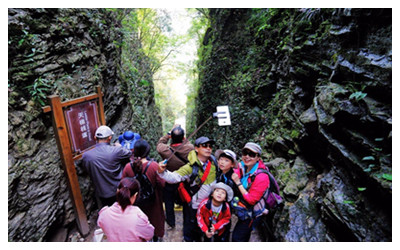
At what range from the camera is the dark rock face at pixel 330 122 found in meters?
2.68

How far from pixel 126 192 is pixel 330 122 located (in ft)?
11.6

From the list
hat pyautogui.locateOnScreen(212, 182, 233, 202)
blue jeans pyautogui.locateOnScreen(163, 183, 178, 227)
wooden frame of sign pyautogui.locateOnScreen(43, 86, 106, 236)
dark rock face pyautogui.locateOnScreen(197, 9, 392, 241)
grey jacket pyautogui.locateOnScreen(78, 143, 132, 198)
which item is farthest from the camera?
blue jeans pyautogui.locateOnScreen(163, 183, 178, 227)

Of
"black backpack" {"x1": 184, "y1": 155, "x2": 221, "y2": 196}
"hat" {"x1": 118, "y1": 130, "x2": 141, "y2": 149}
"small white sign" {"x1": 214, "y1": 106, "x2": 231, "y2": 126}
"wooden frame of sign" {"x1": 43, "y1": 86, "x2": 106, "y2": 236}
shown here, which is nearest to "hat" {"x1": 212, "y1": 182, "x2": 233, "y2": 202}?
"black backpack" {"x1": 184, "y1": 155, "x2": 221, "y2": 196}

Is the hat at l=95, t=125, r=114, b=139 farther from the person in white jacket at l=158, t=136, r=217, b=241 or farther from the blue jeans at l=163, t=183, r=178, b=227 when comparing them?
the person in white jacket at l=158, t=136, r=217, b=241

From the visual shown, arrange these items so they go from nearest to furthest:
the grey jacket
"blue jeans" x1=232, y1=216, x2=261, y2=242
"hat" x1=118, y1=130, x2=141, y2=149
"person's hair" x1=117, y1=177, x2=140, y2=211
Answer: "person's hair" x1=117, y1=177, x2=140, y2=211 < "blue jeans" x1=232, y1=216, x2=261, y2=242 < the grey jacket < "hat" x1=118, y1=130, x2=141, y2=149

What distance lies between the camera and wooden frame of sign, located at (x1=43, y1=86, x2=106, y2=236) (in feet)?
11.5

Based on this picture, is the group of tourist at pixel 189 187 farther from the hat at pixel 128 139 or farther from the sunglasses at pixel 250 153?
the hat at pixel 128 139

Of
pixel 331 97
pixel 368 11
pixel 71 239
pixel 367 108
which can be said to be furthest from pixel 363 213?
pixel 71 239

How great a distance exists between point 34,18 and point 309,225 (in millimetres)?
6839

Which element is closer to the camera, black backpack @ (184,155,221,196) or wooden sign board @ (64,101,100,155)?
black backpack @ (184,155,221,196)

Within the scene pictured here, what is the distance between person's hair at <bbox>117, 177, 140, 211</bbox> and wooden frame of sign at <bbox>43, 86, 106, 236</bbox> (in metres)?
2.05

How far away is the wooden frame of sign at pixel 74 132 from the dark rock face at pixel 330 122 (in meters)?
4.21

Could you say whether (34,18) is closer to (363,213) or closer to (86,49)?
(86,49)

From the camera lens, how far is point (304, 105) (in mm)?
4703
